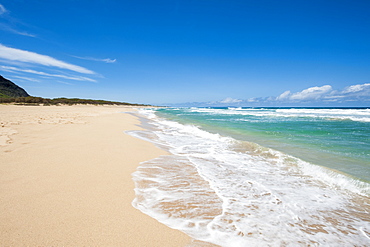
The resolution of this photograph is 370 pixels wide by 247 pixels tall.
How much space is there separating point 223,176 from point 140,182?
1.91 metres

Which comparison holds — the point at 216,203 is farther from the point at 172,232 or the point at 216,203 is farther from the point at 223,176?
the point at 223,176

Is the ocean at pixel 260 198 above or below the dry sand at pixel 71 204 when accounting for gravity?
below

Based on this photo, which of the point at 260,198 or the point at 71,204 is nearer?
the point at 71,204

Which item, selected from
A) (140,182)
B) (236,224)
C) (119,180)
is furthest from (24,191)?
(236,224)

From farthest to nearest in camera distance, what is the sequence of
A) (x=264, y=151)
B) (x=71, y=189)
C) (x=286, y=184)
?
(x=264, y=151)
(x=286, y=184)
(x=71, y=189)

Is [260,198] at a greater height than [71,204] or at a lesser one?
lesser

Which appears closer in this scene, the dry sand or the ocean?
the dry sand

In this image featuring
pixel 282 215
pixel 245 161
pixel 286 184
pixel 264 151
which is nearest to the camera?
pixel 282 215

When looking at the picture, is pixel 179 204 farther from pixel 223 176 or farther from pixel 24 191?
pixel 24 191

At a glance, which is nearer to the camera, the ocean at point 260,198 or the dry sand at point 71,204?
the dry sand at point 71,204

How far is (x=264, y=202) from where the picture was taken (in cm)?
310

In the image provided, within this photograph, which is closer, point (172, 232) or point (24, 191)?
point (172, 232)

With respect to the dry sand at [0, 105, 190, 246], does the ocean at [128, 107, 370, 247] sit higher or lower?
lower

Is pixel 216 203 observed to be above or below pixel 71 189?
below
